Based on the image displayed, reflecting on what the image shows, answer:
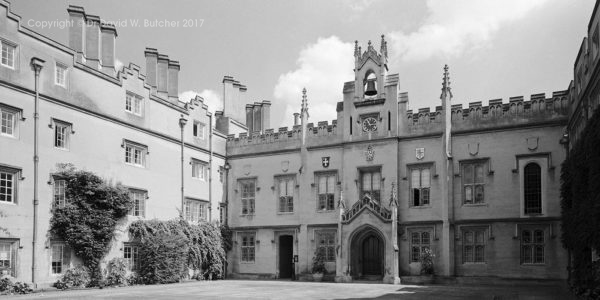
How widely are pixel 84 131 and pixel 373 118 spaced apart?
1606 cm

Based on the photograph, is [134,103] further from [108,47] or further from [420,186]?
[420,186]

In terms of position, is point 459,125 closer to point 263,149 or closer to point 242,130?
point 263,149

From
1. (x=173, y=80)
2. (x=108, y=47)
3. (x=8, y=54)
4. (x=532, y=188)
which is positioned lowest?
(x=532, y=188)

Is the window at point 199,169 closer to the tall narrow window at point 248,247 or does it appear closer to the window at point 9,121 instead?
the tall narrow window at point 248,247

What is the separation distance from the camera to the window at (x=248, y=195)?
36.8 m

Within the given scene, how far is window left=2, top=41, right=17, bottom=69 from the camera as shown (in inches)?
933

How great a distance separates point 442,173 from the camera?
30.6m

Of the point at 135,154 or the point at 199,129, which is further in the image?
the point at 199,129

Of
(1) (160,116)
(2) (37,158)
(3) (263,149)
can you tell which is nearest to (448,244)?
(3) (263,149)

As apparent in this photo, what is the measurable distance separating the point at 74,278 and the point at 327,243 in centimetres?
1450

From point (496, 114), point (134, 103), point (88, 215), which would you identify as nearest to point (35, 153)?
point (88, 215)

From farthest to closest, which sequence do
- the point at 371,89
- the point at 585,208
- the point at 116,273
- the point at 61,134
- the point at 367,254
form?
1. the point at 371,89
2. the point at 367,254
3. the point at 116,273
4. the point at 61,134
5. the point at 585,208

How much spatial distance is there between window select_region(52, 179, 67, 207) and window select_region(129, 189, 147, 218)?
4161mm

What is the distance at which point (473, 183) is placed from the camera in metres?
30.0
